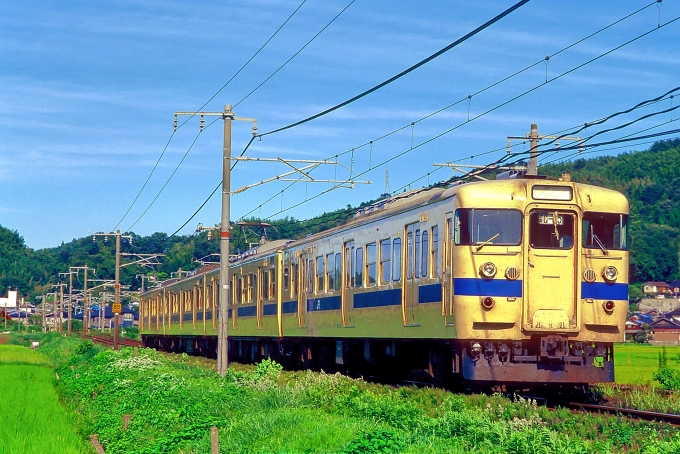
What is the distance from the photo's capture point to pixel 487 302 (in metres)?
14.6

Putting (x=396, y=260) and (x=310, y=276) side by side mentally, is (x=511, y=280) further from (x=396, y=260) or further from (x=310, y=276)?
(x=310, y=276)

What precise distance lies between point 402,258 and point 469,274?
8.48 ft

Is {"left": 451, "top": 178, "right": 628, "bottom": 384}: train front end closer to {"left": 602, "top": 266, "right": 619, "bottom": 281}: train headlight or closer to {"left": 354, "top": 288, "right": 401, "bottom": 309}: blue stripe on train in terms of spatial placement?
{"left": 602, "top": 266, "right": 619, "bottom": 281}: train headlight

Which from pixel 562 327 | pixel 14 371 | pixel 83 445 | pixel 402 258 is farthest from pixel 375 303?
pixel 14 371

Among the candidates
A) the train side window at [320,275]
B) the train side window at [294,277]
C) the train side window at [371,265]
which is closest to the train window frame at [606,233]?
the train side window at [371,265]

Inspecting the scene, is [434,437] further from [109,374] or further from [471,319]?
[109,374]

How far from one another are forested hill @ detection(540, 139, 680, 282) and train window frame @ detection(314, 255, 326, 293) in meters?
86.4

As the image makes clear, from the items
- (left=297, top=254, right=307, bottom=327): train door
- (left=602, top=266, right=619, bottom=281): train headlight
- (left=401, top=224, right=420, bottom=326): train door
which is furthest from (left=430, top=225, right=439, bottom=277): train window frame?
(left=297, top=254, right=307, bottom=327): train door

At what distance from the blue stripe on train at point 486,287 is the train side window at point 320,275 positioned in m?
7.48

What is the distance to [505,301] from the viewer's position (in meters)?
14.6

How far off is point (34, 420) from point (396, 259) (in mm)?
6361

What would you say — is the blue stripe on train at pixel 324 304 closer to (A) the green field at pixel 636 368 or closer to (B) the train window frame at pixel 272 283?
(B) the train window frame at pixel 272 283

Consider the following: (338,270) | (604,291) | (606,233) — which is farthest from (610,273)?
(338,270)

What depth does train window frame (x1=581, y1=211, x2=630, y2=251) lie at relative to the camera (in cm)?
1519
